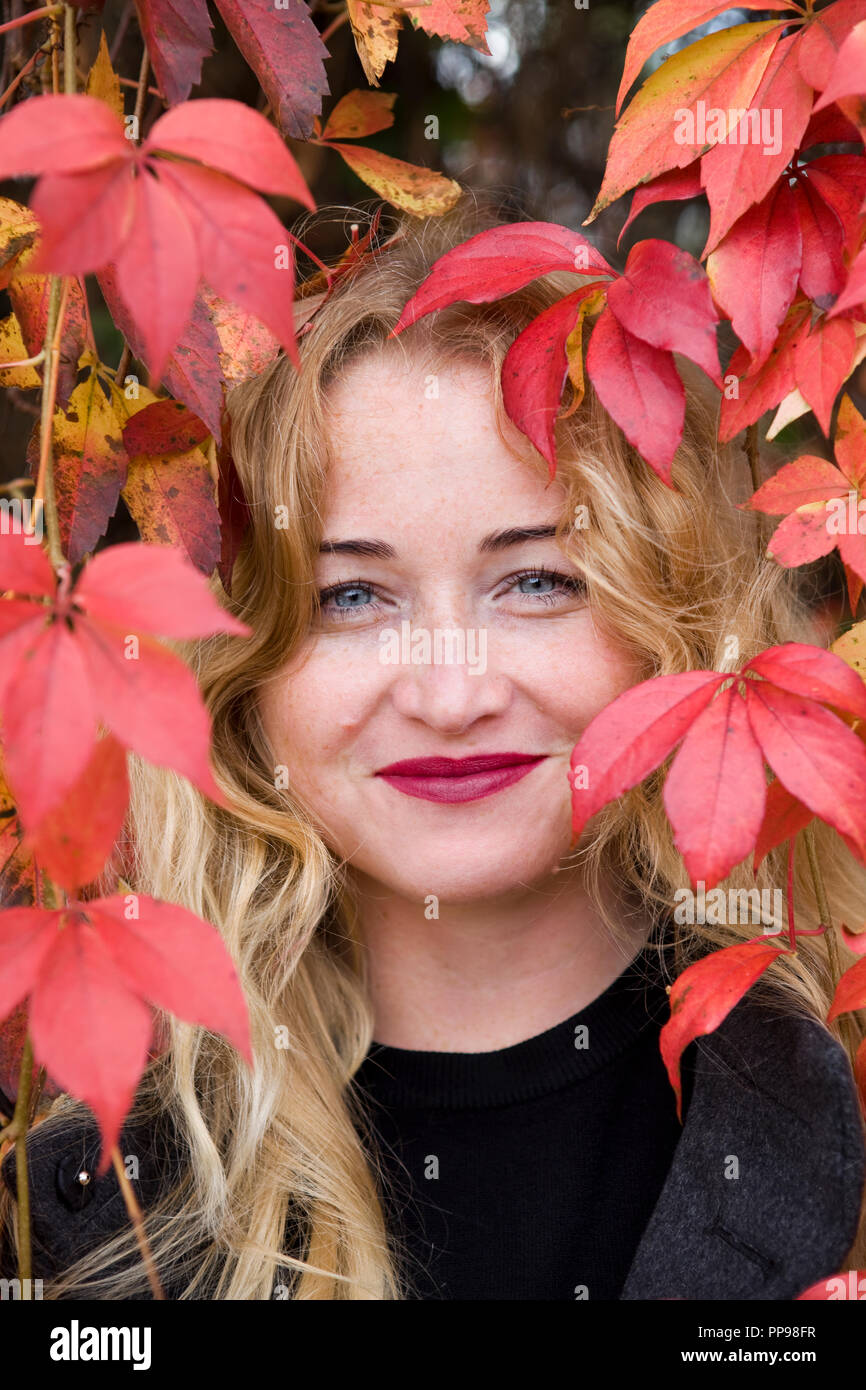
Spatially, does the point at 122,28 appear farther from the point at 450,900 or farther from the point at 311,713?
the point at 450,900

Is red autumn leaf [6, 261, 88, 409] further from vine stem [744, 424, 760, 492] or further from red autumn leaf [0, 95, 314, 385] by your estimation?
vine stem [744, 424, 760, 492]

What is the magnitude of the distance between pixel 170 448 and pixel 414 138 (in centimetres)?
148

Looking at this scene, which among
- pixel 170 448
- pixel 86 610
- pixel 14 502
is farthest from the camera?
pixel 14 502

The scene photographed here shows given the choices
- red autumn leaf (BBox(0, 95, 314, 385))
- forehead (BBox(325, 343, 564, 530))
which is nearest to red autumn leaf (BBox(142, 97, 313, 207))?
red autumn leaf (BBox(0, 95, 314, 385))

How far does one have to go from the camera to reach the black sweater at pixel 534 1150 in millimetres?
1320

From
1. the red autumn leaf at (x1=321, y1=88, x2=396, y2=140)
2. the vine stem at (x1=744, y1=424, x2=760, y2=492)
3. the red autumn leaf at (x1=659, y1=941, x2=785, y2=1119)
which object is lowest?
the red autumn leaf at (x1=659, y1=941, x2=785, y2=1119)

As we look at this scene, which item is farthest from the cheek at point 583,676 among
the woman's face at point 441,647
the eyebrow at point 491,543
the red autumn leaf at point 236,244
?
the red autumn leaf at point 236,244

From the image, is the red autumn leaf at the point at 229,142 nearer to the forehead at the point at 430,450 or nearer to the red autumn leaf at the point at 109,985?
the red autumn leaf at the point at 109,985

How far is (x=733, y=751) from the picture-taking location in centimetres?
73

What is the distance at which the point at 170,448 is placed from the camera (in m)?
1.00

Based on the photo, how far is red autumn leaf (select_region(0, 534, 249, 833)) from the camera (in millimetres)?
513

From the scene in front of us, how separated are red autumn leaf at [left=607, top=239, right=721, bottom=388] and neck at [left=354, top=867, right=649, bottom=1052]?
0.75m
